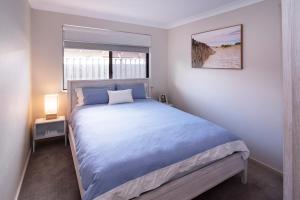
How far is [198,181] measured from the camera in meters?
1.70

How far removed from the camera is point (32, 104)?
3066 mm

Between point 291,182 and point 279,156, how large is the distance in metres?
2.33

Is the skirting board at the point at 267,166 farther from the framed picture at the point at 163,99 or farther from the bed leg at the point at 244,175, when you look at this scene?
the framed picture at the point at 163,99

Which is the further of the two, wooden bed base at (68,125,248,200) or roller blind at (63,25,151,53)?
roller blind at (63,25,151,53)

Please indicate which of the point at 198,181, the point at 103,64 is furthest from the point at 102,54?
the point at 198,181

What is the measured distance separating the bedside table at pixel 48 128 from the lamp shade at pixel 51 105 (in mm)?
96

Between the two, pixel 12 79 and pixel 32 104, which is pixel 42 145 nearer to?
pixel 32 104

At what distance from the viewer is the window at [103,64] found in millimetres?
3414

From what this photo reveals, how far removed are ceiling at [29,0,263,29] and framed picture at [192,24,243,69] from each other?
0.34 metres

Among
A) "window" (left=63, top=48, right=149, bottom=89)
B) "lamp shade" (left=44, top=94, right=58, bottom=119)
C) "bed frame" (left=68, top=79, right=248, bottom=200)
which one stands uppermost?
"window" (left=63, top=48, right=149, bottom=89)

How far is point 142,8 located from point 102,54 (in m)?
1.19

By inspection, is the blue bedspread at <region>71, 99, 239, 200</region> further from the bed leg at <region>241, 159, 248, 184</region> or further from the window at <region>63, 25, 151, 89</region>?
the window at <region>63, 25, 151, 89</region>

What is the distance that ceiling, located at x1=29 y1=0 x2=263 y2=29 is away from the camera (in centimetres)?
278

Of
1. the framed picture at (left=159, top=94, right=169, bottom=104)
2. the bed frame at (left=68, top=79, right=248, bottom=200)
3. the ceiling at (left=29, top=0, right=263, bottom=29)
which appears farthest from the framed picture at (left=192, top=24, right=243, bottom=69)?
the bed frame at (left=68, top=79, right=248, bottom=200)
